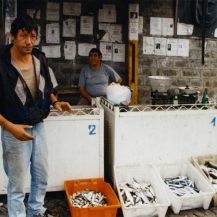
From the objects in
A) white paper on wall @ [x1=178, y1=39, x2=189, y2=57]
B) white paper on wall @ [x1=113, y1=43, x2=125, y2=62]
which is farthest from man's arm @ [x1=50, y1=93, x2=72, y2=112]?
white paper on wall @ [x1=178, y1=39, x2=189, y2=57]

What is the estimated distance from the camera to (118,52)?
7.79 meters

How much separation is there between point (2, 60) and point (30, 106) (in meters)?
0.50

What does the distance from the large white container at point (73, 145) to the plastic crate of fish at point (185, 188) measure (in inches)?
34.5

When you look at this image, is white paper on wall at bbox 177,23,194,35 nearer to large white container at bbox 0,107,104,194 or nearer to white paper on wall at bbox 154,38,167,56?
white paper on wall at bbox 154,38,167,56

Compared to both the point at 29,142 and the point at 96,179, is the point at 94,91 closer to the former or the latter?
the point at 96,179

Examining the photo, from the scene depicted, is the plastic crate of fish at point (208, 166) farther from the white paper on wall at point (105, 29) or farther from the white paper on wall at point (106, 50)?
the white paper on wall at point (105, 29)

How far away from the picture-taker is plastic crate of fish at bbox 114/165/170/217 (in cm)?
414

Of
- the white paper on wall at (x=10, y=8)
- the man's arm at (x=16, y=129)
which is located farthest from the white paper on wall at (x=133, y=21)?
the man's arm at (x=16, y=129)

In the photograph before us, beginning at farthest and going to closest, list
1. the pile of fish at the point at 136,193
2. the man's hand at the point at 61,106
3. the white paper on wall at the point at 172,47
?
the white paper on wall at the point at 172,47 → the pile of fish at the point at 136,193 → the man's hand at the point at 61,106

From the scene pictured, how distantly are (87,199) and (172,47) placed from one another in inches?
189

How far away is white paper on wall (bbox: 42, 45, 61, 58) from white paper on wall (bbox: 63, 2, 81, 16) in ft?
2.39

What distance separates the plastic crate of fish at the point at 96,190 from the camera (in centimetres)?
398

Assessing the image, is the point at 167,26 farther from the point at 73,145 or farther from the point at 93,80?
the point at 73,145

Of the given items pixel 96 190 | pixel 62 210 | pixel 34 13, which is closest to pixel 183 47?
pixel 34 13
